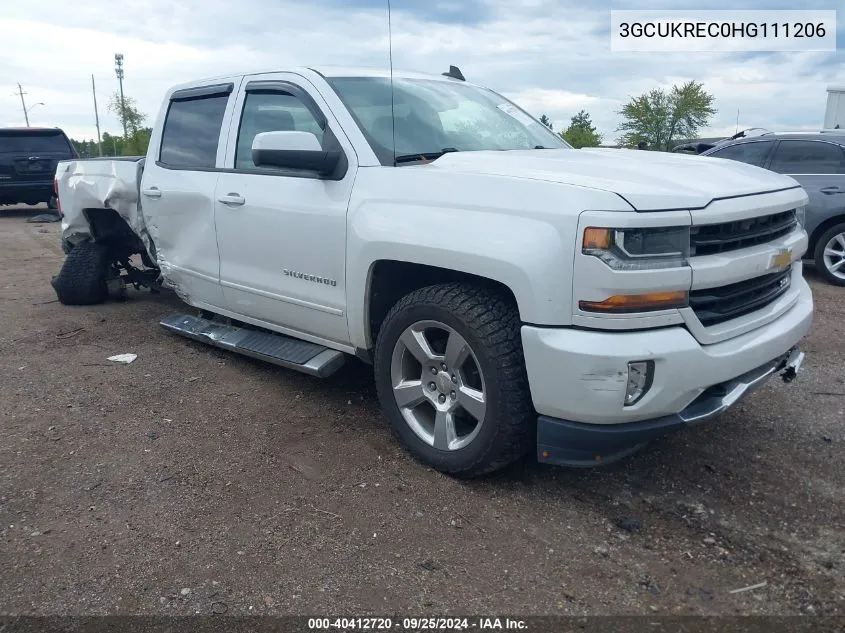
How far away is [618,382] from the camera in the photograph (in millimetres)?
2529

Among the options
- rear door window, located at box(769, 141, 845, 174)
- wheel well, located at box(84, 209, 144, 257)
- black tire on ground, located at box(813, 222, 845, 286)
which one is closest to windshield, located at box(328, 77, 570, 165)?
wheel well, located at box(84, 209, 144, 257)

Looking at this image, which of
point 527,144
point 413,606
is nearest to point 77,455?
point 413,606

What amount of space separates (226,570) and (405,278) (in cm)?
155

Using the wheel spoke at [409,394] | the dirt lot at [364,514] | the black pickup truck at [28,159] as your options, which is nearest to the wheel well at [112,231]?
the dirt lot at [364,514]

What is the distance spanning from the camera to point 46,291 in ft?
24.5

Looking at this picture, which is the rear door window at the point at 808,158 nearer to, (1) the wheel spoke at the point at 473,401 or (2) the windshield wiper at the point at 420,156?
(2) the windshield wiper at the point at 420,156

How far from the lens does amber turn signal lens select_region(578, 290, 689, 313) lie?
8.30 ft

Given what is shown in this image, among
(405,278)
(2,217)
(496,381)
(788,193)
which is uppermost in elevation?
(788,193)

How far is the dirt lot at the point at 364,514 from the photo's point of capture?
2.44 m

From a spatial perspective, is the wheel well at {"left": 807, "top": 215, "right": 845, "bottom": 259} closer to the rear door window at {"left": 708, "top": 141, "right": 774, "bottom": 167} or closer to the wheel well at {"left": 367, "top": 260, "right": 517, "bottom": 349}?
the rear door window at {"left": 708, "top": 141, "right": 774, "bottom": 167}

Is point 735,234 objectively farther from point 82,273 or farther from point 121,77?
point 121,77

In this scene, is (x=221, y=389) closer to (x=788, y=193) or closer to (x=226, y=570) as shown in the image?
(x=226, y=570)

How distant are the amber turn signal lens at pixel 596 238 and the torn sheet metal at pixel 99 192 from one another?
3.93 meters

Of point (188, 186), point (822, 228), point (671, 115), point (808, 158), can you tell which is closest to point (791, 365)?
point (188, 186)
